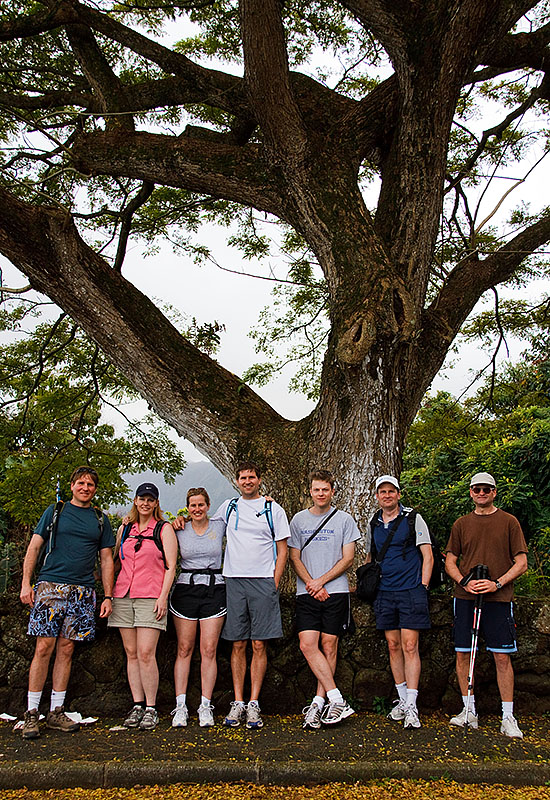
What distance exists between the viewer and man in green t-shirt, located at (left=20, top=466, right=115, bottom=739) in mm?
4438

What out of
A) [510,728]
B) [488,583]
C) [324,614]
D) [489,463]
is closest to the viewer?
[510,728]

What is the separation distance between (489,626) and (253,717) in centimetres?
179

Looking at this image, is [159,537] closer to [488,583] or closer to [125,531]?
[125,531]

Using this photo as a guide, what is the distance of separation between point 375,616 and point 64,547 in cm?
238

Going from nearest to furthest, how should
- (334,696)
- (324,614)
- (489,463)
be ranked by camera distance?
(334,696)
(324,614)
(489,463)

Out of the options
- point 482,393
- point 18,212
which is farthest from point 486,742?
point 482,393

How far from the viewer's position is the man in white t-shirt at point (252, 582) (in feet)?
14.9

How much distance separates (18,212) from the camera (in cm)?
643

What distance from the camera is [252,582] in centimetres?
464

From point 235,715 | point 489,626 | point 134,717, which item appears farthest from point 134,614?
point 489,626

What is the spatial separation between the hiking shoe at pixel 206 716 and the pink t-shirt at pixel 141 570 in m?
0.84

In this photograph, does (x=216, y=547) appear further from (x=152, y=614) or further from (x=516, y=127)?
(x=516, y=127)

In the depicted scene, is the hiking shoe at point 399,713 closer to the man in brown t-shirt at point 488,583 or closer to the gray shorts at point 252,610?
the man in brown t-shirt at point 488,583

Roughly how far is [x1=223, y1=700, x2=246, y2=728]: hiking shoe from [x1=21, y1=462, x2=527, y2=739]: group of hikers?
0.04ft
